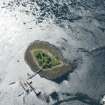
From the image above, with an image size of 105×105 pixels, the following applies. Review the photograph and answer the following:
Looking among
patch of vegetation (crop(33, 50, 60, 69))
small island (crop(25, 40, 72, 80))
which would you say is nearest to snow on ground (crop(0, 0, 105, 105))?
small island (crop(25, 40, 72, 80))

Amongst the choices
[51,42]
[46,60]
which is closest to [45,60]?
[46,60]

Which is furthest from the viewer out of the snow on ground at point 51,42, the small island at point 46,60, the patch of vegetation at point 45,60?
the patch of vegetation at point 45,60

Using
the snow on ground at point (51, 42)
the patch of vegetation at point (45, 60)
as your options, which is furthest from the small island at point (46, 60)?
the snow on ground at point (51, 42)

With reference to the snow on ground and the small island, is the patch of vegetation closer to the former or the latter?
the small island

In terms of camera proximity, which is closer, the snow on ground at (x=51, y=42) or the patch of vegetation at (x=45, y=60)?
the snow on ground at (x=51, y=42)

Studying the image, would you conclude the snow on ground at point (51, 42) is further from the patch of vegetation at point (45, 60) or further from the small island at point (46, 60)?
the patch of vegetation at point (45, 60)

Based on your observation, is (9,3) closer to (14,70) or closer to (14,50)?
(14,50)

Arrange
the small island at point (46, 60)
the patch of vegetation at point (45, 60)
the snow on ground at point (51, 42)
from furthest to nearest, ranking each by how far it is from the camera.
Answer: the patch of vegetation at point (45, 60) < the small island at point (46, 60) < the snow on ground at point (51, 42)

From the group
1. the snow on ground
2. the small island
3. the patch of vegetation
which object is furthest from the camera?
the patch of vegetation

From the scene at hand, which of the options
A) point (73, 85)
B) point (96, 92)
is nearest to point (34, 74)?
point (73, 85)

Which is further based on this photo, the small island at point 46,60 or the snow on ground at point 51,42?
the small island at point 46,60
